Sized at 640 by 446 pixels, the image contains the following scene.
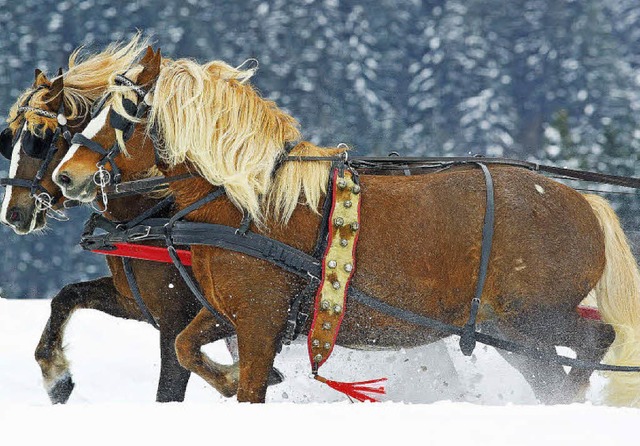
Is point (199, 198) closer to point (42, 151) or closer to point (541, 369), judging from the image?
point (42, 151)

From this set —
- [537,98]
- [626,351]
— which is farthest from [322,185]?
[537,98]

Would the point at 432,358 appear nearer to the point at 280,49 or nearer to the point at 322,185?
the point at 322,185

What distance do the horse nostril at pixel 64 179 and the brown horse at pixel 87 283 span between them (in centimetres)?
87

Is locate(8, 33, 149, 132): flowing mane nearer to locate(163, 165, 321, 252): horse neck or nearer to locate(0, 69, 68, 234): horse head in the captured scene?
locate(0, 69, 68, 234): horse head

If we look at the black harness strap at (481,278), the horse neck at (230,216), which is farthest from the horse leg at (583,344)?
the horse neck at (230,216)

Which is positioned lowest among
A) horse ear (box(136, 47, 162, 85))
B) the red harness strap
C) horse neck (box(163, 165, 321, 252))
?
the red harness strap

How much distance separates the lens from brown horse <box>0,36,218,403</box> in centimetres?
484

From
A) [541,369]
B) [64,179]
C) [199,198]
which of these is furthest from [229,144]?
[541,369]

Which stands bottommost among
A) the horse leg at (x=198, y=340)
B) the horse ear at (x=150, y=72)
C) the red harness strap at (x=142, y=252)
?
the horse leg at (x=198, y=340)

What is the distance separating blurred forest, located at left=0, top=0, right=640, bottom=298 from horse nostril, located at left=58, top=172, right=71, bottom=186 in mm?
14057

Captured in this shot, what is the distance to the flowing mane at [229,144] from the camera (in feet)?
13.0

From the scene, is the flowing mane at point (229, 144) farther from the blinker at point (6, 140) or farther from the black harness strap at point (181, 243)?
the blinker at point (6, 140)

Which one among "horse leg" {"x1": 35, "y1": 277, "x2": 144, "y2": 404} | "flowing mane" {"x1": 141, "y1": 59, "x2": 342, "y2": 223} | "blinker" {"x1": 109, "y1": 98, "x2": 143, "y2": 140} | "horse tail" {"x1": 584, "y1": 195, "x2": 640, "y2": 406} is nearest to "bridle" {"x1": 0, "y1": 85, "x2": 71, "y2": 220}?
"horse leg" {"x1": 35, "y1": 277, "x2": 144, "y2": 404}

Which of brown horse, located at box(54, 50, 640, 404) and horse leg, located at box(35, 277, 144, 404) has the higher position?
brown horse, located at box(54, 50, 640, 404)
